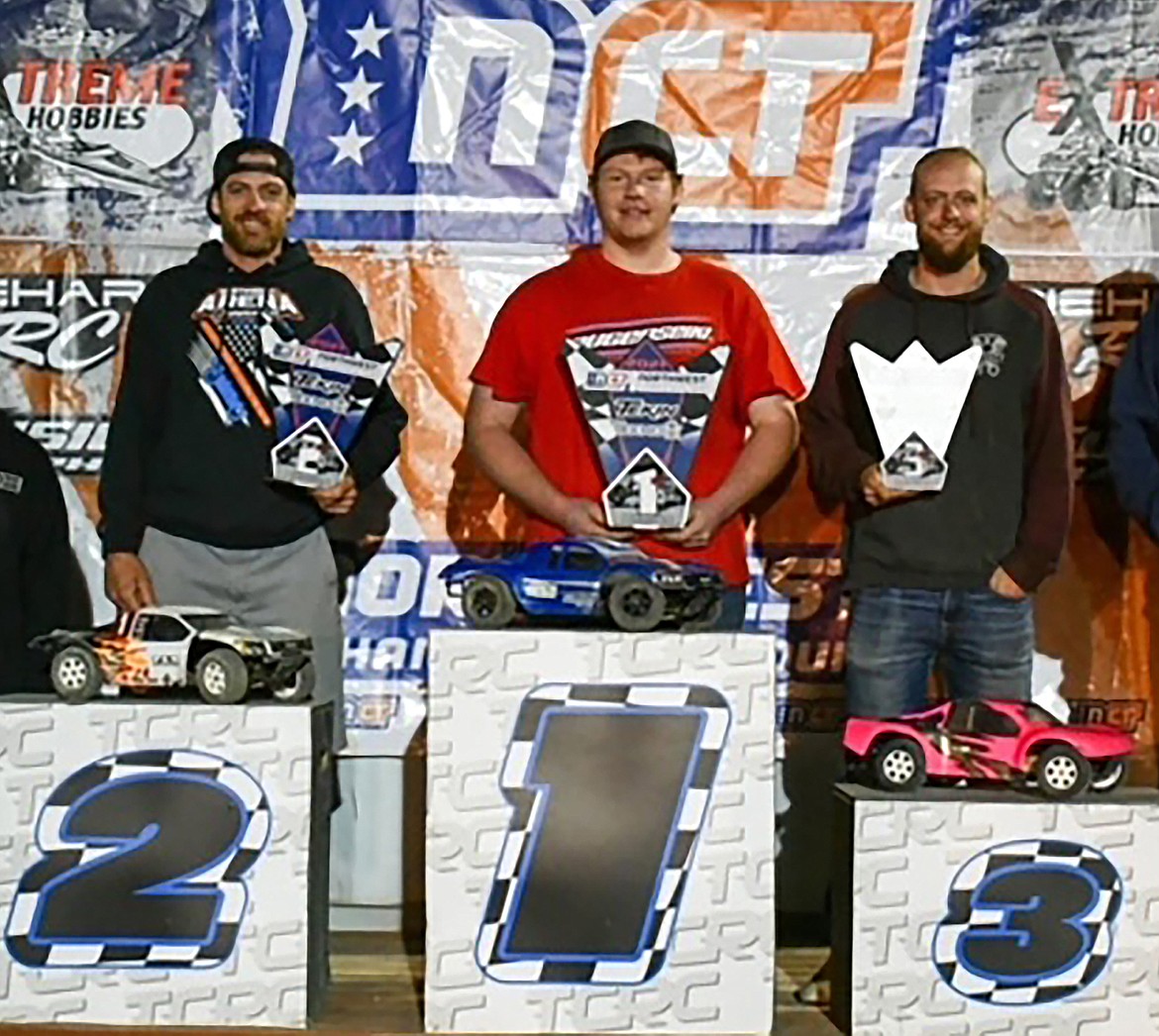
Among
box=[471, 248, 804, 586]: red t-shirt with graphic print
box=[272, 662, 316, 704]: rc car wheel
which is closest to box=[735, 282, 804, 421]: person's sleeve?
box=[471, 248, 804, 586]: red t-shirt with graphic print

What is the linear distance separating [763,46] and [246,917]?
2.43 metres

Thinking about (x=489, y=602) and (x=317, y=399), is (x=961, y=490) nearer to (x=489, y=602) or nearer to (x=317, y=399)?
(x=489, y=602)

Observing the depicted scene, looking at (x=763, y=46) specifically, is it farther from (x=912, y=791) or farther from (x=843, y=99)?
(x=912, y=791)

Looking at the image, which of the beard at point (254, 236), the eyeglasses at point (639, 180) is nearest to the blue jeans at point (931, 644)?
the eyeglasses at point (639, 180)

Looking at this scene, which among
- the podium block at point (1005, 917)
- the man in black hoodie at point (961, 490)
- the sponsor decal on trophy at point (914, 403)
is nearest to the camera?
the podium block at point (1005, 917)

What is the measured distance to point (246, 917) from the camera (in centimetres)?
355

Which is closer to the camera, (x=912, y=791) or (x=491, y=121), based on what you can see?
(x=912, y=791)

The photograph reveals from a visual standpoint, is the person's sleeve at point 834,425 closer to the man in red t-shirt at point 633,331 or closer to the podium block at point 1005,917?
the man in red t-shirt at point 633,331

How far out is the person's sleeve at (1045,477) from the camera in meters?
3.98

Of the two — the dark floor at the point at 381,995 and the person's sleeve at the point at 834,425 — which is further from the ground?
the person's sleeve at the point at 834,425

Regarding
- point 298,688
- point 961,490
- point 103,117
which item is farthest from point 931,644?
point 103,117

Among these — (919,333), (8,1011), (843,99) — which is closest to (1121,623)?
(919,333)

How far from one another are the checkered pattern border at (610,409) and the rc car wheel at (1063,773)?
93 centimetres

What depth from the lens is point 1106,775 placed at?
362 cm
